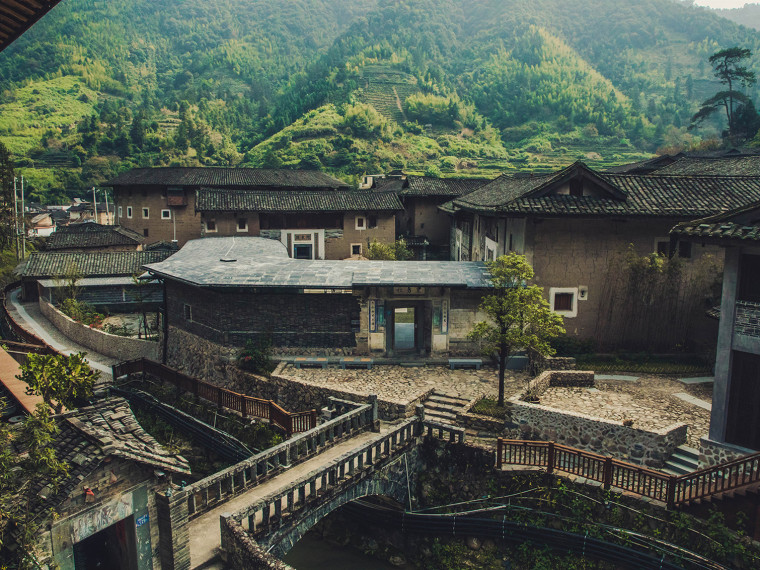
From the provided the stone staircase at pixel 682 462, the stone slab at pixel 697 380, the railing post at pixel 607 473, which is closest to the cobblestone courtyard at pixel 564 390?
the stone slab at pixel 697 380

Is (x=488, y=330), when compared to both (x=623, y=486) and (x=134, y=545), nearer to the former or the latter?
(x=623, y=486)

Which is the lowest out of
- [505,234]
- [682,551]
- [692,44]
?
[682,551]

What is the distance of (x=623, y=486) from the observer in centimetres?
1170

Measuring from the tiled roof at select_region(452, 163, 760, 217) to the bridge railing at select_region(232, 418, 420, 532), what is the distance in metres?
8.38

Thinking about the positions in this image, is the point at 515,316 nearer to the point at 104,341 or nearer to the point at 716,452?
the point at 716,452

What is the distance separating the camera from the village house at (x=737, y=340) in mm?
10836

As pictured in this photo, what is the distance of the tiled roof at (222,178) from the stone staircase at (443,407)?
29.1 meters

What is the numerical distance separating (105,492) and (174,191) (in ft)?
123

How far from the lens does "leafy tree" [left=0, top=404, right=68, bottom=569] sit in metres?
6.56

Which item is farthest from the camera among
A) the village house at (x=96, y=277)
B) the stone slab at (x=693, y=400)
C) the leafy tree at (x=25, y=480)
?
the village house at (x=96, y=277)

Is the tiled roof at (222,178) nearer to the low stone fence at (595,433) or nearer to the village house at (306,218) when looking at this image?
the village house at (306,218)

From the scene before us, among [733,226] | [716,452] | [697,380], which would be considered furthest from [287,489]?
[697,380]

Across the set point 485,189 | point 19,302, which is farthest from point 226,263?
point 19,302

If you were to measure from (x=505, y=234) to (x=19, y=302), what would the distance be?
96.8 ft
